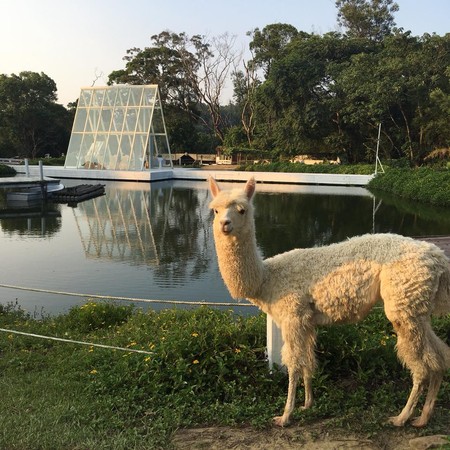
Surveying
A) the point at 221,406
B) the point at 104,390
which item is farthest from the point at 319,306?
the point at 104,390

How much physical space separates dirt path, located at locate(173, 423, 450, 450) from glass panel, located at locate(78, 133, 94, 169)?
34.7m

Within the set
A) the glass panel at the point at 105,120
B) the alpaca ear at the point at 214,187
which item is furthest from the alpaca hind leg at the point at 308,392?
the glass panel at the point at 105,120

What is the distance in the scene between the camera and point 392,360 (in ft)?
13.4

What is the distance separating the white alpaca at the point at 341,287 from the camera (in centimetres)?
313

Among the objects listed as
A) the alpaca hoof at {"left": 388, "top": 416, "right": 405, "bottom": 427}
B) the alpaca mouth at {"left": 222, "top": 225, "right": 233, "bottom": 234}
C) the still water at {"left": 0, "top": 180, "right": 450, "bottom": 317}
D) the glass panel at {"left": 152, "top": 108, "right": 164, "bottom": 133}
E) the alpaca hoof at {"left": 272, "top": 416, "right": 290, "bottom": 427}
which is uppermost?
the glass panel at {"left": 152, "top": 108, "right": 164, "bottom": 133}

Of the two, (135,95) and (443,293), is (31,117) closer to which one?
(135,95)

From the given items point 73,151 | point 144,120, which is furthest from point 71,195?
point 73,151

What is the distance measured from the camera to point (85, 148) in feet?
119

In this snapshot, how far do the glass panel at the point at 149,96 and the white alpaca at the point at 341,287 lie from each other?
32.4 m

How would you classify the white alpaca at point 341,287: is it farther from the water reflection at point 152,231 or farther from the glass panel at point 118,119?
the glass panel at point 118,119

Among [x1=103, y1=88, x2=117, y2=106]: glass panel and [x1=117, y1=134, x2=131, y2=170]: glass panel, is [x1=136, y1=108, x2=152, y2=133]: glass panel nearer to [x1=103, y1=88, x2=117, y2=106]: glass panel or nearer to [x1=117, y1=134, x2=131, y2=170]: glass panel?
[x1=117, y1=134, x2=131, y2=170]: glass panel

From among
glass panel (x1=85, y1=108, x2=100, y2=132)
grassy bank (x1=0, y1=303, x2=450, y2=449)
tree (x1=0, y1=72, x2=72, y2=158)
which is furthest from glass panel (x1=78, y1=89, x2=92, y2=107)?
grassy bank (x1=0, y1=303, x2=450, y2=449)

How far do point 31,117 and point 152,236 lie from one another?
36.6 m

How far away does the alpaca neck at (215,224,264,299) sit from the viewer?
11.4 ft
